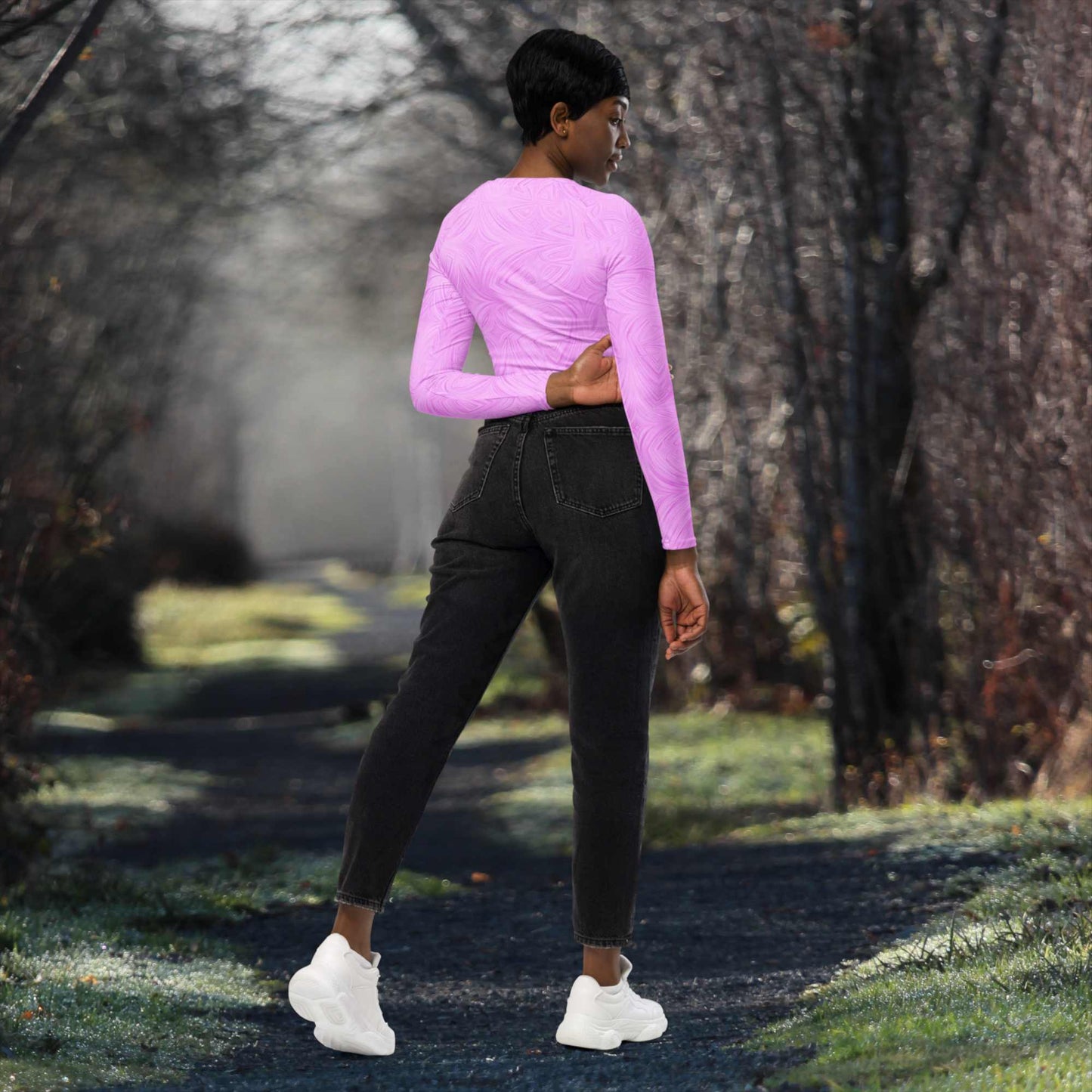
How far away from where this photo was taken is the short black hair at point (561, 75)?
3.33 m

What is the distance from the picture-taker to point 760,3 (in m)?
7.19

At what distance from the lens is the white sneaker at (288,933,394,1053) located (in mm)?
3299

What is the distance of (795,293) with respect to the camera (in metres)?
7.31

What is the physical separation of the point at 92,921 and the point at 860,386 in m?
3.98

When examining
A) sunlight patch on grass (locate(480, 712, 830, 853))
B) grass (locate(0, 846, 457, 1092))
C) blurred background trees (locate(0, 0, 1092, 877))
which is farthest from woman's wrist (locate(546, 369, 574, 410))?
sunlight patch on grass (locate(480, 712, 830, 853))

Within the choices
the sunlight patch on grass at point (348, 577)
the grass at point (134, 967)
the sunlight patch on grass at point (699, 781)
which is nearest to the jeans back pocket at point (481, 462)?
the grass at point (134, 967)

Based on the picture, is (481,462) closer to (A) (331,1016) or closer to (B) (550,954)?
(A) (331,1016)

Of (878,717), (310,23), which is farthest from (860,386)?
(310,23)

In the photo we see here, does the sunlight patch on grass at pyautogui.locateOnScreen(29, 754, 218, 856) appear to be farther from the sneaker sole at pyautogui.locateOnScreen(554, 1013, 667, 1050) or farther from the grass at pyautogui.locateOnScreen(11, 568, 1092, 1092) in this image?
the sneaker sole at pyautogui.locateOnScreen(554, 1013, 667, 1050)

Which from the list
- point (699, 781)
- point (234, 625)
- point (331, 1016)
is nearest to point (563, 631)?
point (331, 1016)

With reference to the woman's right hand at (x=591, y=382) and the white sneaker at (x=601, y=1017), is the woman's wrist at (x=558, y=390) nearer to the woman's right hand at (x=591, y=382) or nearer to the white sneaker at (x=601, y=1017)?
the woman's right hand at (x=591, y=382)

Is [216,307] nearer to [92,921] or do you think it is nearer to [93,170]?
[93,170]

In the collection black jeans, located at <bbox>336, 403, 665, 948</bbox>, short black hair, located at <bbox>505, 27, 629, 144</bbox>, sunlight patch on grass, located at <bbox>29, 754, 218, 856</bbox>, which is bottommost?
sunlight patch on grass, located at <bbox>29, 754, 218, 856</bbox>

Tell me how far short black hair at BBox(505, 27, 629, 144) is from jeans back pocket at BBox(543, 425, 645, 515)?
0.65 meters
